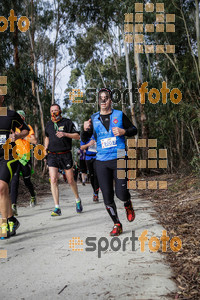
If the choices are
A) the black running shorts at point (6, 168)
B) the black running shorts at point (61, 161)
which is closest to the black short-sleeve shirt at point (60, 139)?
the black running shorts at point (61, 161)

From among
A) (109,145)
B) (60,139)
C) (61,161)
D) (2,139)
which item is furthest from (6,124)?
(61,161)

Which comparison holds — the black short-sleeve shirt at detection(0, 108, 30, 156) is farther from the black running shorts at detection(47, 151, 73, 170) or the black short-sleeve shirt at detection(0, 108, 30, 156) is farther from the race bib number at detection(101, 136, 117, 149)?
the black running shorts at detection(47, 151, 73, 170)

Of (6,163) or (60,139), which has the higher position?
(60,139)

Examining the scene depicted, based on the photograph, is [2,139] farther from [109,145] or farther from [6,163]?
[109,145]

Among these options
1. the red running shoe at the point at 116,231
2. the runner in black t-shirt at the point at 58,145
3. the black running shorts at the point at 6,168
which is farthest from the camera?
the runner in black t-shirt at the point at 58,145

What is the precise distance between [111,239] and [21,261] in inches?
42.7

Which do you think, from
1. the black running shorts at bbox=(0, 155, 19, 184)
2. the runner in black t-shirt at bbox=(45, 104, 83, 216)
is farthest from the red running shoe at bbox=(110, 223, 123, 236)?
the runner in black t-shirt at bbox=(45, 104, 83, 216)

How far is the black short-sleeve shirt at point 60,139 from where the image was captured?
5.79 metres

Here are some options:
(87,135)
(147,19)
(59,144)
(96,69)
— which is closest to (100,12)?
(147,19)

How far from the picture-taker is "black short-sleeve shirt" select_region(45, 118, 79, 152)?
579cm

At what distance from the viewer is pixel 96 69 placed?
28.2 metres

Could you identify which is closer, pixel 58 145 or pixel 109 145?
pixel 109 145

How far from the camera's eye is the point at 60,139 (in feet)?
18.9

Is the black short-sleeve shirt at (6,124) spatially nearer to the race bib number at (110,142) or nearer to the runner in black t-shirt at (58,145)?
the race bib number at (110,142)
